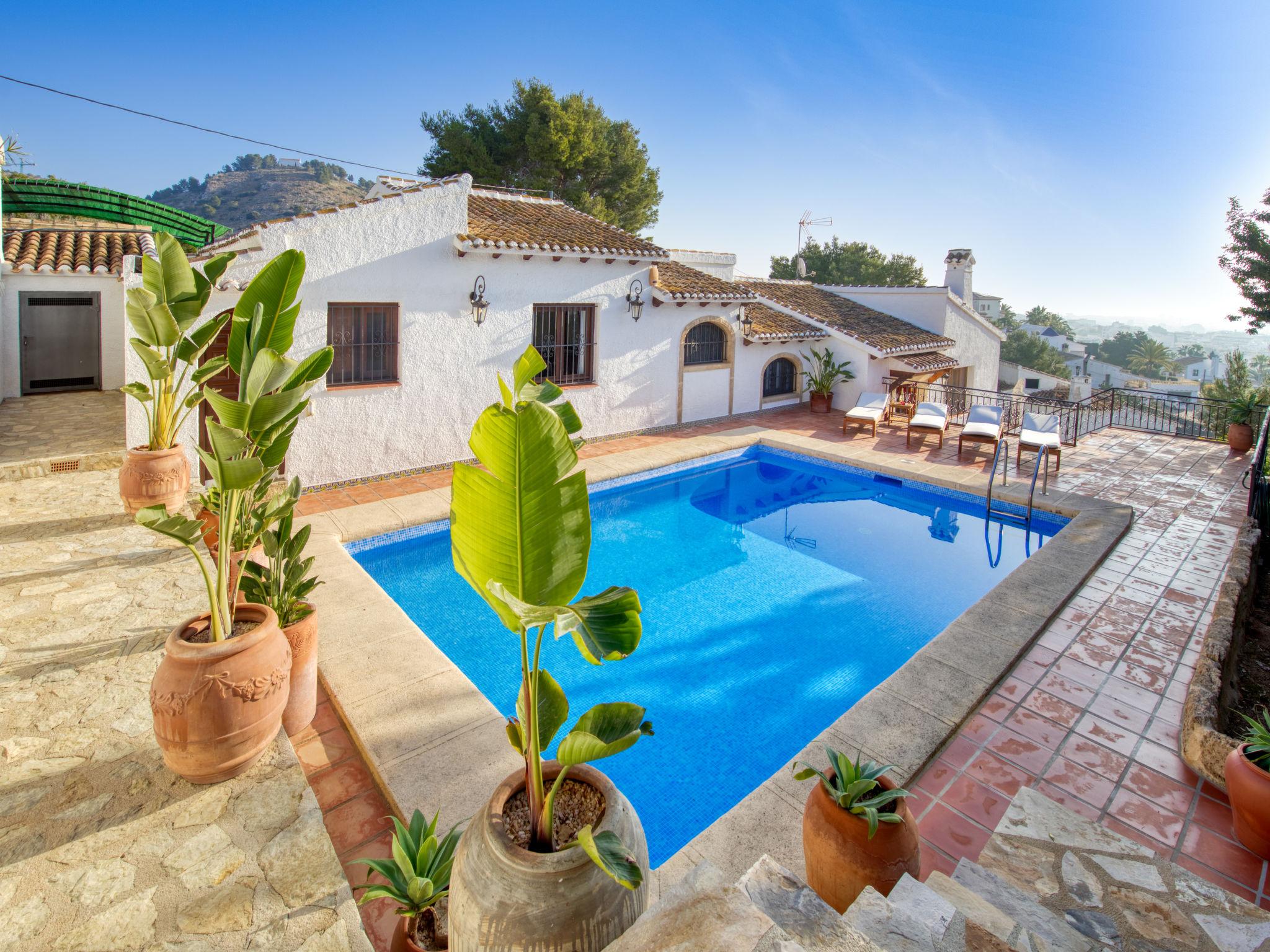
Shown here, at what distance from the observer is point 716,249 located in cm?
1853

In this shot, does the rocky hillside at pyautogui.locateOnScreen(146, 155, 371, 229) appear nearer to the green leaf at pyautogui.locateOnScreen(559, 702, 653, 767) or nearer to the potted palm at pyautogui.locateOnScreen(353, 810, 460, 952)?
the potted palm at pyautogui.locateOnScreen(353, 810, 460, 952)

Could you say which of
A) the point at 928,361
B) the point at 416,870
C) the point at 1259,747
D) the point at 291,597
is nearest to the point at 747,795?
the point at 416,870

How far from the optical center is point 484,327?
11641 millimetres

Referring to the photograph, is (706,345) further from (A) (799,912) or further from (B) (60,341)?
(A) (799,912)

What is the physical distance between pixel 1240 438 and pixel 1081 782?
541 inches

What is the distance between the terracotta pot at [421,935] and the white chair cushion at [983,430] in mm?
13056

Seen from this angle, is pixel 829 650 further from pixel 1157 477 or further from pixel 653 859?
pixel 1157 477

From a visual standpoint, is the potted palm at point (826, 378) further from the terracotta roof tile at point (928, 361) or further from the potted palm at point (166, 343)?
the potted palm at point (166, 343)

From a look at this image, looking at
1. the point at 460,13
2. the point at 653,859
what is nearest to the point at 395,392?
the point at 653,859

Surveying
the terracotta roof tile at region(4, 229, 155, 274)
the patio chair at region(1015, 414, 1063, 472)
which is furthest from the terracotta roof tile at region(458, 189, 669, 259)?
the patio chair at region(1015, 414, 1063, 472)

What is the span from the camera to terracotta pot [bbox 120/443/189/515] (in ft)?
19.4

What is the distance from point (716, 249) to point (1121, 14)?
10231mm

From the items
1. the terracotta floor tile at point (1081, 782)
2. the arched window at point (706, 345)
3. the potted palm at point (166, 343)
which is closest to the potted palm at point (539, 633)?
the potted palm at point (166, 343)

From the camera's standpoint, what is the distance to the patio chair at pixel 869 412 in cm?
1481
